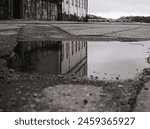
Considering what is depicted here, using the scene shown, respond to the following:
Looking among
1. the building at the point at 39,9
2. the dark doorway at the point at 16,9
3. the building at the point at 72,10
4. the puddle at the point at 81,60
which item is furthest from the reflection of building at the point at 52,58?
the building at the point at 72,10

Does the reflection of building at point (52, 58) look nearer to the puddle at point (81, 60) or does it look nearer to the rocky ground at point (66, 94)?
the puddle at point (81, 60)

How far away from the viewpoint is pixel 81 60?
315 cm

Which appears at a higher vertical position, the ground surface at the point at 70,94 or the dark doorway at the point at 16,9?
the dark doorway at the point at 16,9

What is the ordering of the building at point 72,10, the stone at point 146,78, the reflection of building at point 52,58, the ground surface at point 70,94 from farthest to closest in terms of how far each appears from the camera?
the building at point 72,10
the reflection of building at point 52,58
the stone at point 146,78
the ground surface at point 70,94

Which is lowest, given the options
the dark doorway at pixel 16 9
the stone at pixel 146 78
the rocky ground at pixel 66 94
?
the rocky ground at pixel 66 94

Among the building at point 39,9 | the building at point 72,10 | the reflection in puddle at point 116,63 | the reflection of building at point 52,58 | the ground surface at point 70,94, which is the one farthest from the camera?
the building at point 72,10

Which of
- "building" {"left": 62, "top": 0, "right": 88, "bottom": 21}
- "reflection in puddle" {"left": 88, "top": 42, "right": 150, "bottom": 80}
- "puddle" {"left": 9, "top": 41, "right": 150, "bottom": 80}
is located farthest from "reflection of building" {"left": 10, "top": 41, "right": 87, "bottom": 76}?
"building" {"left": 62, "top": 0, "right": 88, "bottom": 21}

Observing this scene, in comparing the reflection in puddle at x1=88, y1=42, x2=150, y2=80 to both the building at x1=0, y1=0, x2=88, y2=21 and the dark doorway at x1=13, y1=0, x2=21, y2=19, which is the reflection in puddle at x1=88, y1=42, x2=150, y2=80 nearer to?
the building at x1=0, y1=0, x2=88, y2=21

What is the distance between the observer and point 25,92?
1631mm

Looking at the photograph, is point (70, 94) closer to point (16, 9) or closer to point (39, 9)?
point (16, 9)

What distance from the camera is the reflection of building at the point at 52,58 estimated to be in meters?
2.47

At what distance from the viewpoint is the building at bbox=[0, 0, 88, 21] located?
13.0 meters


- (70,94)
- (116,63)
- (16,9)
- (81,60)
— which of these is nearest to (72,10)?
(16,9)

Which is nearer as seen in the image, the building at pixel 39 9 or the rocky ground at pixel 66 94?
the rocky ground at pixel 66 94
